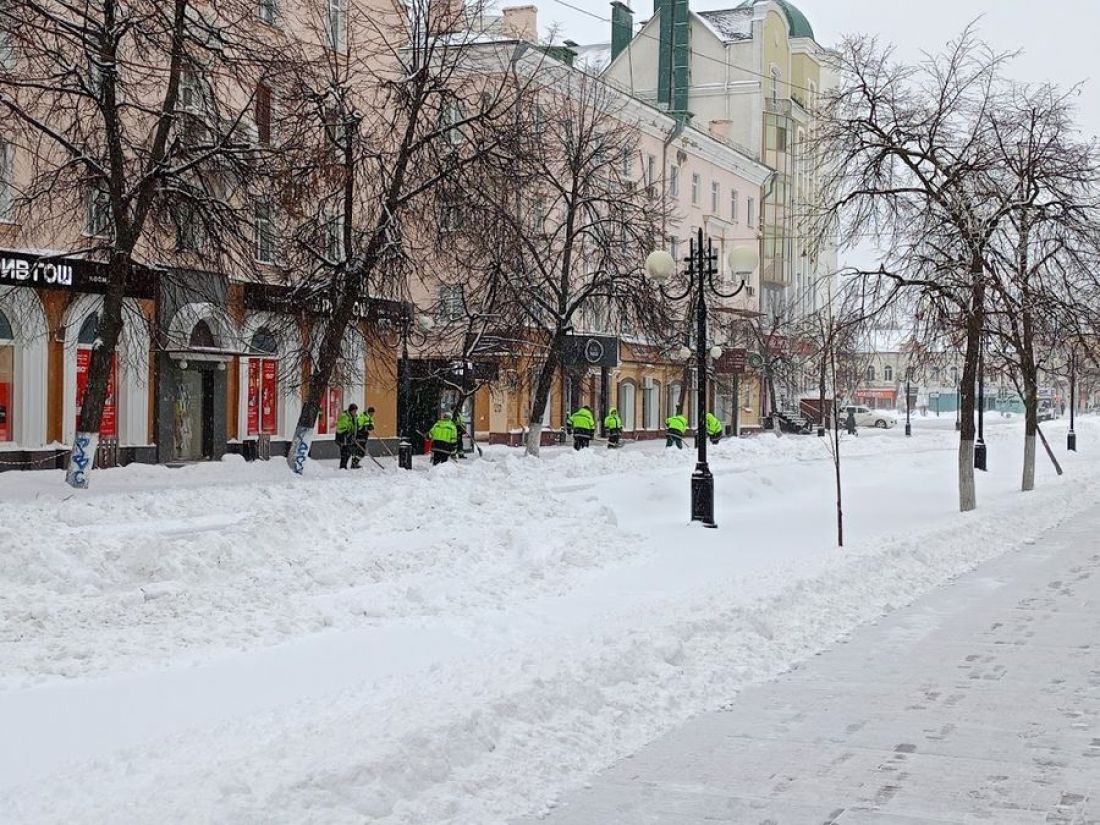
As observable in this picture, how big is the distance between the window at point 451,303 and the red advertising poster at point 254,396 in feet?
15.7

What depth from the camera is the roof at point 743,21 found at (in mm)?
66812

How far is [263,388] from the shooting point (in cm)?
3177

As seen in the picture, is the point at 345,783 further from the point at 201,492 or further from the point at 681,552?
the point at 201,492

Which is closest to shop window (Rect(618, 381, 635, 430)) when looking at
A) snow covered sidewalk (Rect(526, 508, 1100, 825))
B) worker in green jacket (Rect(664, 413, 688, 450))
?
worker in green jacket (Rect(664, 413, 688, 450))

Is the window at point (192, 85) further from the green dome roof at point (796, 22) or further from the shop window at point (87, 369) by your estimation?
the green dome roof at point (796, 22)

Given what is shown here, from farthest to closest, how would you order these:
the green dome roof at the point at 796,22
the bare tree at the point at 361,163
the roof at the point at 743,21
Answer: the green dome roof at the point at 796,22
the roof at the point at 743,21
the bare tree at the point at 361,163

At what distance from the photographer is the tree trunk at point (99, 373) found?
720 inches

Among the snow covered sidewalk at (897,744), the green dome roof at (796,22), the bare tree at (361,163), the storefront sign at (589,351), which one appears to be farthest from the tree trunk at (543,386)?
the green dome roof at (796,22)

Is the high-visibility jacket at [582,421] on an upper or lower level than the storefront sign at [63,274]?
lower

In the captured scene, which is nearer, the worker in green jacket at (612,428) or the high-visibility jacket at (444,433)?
the high-visibility jacket at (444,433)

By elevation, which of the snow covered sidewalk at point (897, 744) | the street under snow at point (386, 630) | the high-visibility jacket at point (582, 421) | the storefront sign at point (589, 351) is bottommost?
the snow covered sidewalk at point (897, 744)

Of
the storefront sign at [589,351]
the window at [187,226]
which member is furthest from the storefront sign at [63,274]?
the storefront sign at [589,351]

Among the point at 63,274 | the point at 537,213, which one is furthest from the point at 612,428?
the point at 63,274

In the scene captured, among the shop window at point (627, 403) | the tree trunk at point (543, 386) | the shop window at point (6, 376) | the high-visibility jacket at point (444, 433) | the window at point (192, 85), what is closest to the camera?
the window at point (192, 85)
